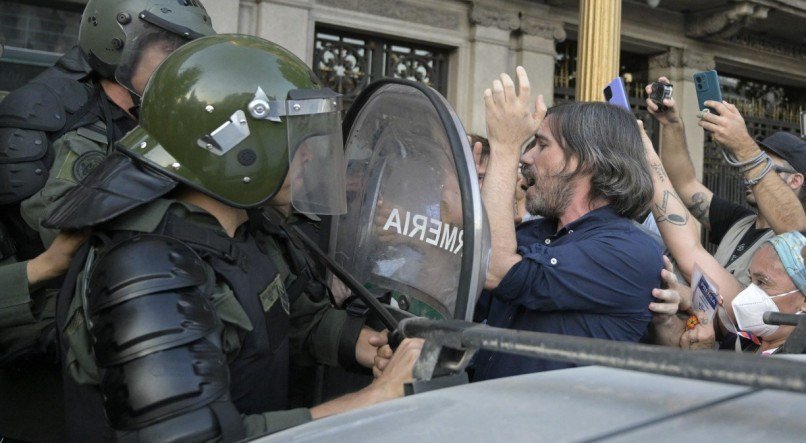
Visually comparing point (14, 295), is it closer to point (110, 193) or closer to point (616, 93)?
point (110, 193)

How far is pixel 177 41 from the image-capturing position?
261cm

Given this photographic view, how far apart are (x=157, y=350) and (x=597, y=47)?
3508 millimetres

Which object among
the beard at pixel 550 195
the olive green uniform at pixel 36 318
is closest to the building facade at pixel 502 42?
the olive green uniform at pixel 36 318

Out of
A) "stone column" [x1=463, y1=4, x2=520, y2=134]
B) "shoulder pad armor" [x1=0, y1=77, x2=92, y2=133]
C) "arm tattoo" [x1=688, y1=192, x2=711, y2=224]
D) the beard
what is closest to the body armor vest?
the beard

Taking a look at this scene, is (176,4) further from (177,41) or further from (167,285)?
(167,285)

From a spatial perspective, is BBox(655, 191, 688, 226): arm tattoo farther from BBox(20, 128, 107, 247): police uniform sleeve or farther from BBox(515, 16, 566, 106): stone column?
BBox(515, 16, 566, 106): stone column

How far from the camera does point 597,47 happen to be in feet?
14.0

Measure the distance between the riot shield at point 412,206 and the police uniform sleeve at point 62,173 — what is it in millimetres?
815

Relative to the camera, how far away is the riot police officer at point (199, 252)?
131 cm

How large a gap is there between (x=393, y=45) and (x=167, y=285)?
6554 millimetres

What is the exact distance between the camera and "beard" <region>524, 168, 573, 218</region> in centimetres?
216

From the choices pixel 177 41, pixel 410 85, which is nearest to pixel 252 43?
pixel 410 85

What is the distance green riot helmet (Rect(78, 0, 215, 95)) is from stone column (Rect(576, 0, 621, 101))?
2.15m

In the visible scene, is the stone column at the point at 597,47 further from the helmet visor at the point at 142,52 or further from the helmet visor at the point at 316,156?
the helmet visor at the point at 316,156
